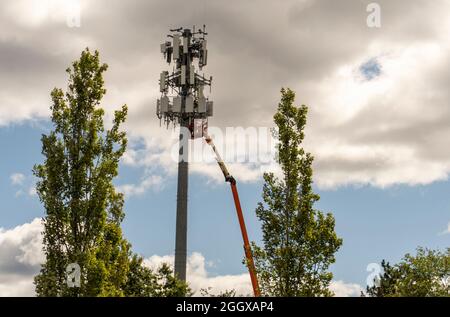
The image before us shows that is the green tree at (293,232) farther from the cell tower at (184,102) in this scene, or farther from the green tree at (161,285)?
the cell tower at (184,102)

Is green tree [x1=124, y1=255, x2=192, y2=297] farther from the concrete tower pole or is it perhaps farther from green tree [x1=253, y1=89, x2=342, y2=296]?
the concrete tower pole

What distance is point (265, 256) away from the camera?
98.9 feet

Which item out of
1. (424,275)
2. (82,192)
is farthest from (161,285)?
(424,275)

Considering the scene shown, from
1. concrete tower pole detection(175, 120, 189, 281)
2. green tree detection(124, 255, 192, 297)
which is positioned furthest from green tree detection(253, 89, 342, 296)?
concrete tower pole detection(175, 120, 189, 281)

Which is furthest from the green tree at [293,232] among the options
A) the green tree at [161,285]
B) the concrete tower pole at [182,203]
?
the concrete tower pole at [182,203]

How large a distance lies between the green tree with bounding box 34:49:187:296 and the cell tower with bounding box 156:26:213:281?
25.4m

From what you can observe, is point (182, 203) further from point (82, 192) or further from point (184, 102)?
point (82, 192)

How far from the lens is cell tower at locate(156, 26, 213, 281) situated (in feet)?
181

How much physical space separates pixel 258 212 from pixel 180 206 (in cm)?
2501

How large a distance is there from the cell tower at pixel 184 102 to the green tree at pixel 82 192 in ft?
83.4
